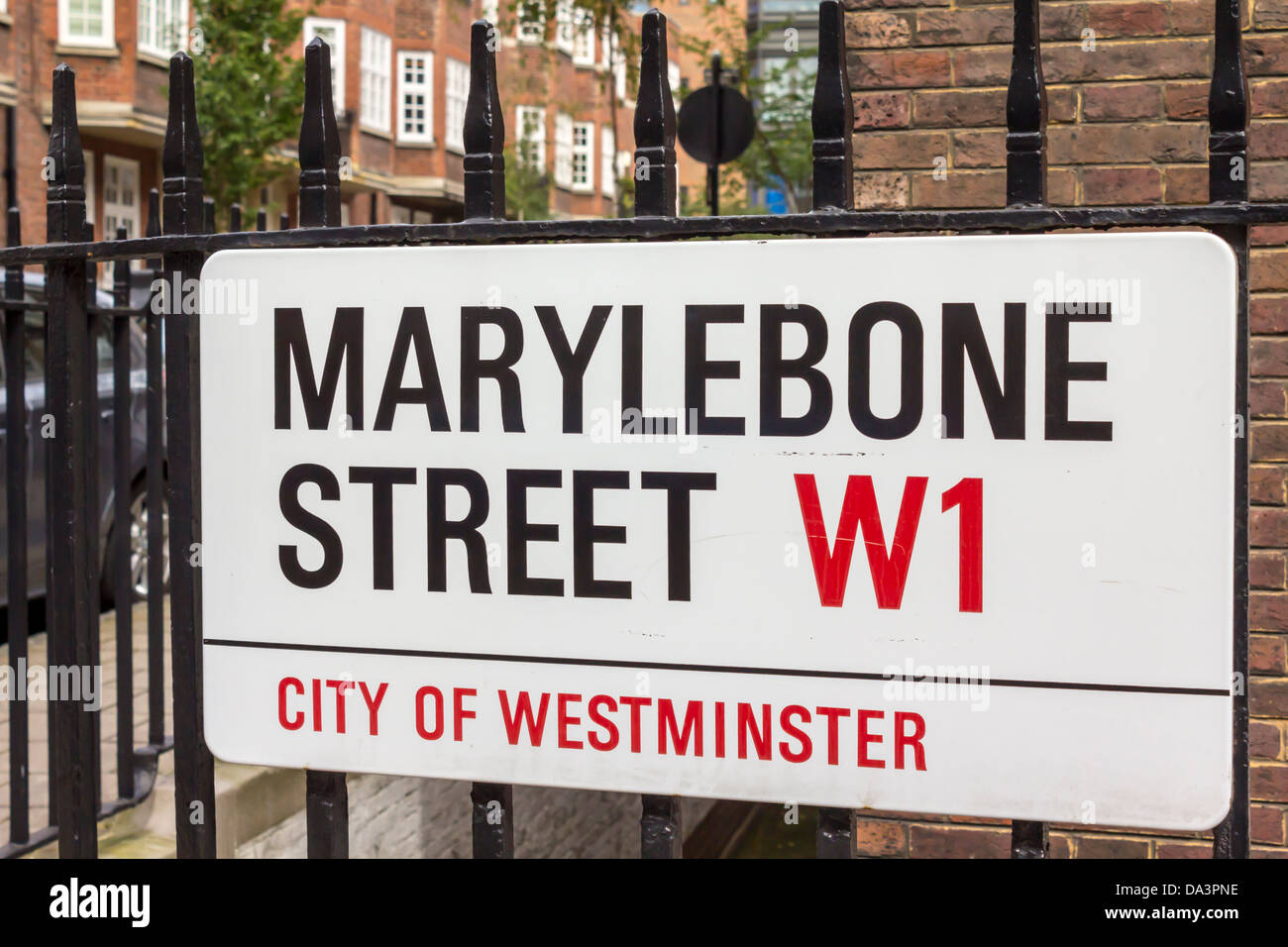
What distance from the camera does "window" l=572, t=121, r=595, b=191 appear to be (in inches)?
1427

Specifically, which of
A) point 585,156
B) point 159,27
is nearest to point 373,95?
point 159,27

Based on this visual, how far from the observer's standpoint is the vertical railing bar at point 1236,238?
163 cm

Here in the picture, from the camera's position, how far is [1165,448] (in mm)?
1638

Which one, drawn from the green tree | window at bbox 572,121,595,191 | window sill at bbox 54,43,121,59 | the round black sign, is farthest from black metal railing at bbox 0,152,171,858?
window at bbox 572,121,595,191

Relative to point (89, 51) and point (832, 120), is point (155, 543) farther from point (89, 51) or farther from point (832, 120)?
point (89, 51)

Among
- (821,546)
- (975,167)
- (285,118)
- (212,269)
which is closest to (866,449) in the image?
(821,546)

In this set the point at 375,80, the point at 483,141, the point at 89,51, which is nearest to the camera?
the point at 483,141

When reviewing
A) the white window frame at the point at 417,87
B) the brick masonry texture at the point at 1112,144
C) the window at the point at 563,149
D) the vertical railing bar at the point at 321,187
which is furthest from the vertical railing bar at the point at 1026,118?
the window at the point at 563,149

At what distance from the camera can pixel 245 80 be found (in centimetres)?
1463

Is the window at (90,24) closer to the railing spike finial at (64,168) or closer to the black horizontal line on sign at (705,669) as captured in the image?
the railing spike finial at (64,168)

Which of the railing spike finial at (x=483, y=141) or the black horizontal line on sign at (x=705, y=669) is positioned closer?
the black horizontal line on sign at (x=705, y=669)

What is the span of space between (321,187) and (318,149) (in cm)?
6

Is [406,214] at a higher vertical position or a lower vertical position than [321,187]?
higher

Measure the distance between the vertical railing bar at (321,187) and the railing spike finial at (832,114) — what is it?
70cm
